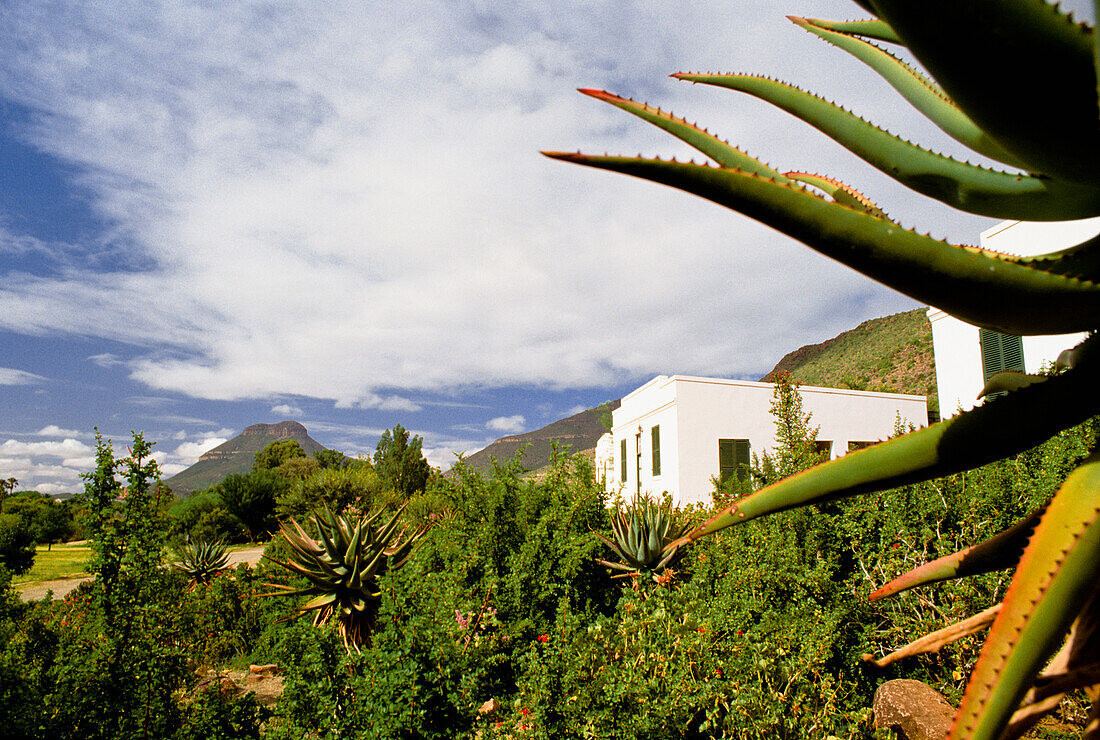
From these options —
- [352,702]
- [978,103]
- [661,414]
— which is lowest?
[352,702]

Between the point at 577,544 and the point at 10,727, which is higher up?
the point at 577,544

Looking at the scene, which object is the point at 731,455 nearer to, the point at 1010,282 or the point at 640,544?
the point at 640,544

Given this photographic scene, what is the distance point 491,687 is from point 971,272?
5530 millimetres

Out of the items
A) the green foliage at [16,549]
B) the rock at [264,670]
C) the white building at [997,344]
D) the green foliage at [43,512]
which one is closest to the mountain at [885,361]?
the white building at [997,344]

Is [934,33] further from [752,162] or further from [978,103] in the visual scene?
[752,162]

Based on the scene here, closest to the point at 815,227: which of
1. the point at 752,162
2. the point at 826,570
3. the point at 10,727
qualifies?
the point at 752,162

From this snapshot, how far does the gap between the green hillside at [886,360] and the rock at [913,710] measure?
2676cm

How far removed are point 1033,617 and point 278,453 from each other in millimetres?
55865

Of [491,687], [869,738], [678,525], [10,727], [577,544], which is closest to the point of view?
[10,727]

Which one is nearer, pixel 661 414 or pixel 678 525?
pixel 678 525

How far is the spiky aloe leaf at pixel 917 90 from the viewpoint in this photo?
1.37 m

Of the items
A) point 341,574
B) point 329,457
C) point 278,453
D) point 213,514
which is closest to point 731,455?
point 341,574

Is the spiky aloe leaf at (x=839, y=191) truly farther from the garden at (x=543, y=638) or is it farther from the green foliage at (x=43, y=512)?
the green foliage at (x=43, y=512)

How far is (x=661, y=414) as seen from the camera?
19.5 metres
